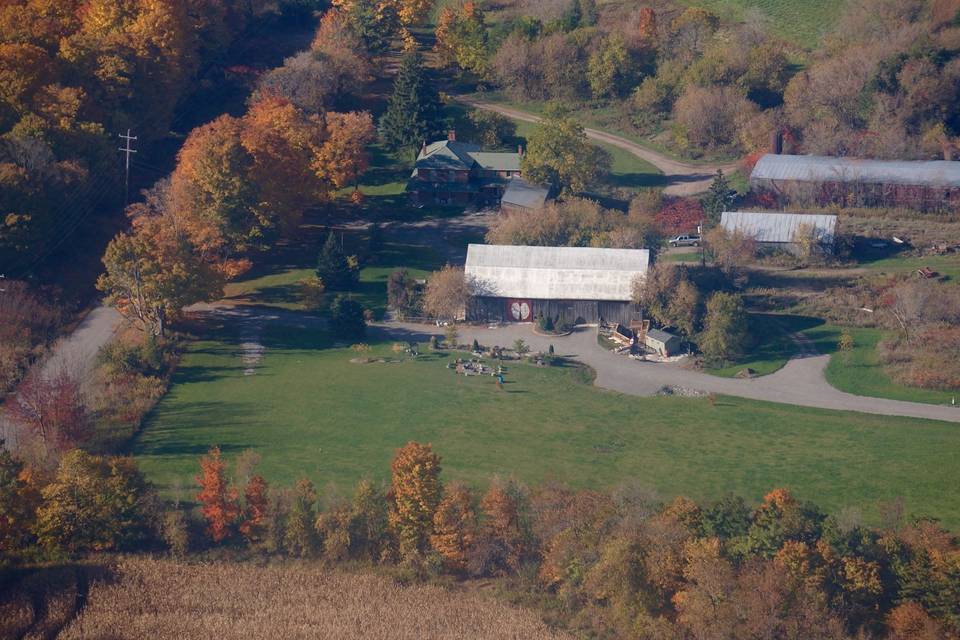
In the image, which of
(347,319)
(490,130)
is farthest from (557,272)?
(490,130)

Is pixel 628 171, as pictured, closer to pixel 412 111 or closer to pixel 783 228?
pixel 412 111

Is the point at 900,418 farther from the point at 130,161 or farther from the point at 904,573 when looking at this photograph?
the point at 130,161

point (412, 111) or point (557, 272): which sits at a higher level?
point (412, 111)

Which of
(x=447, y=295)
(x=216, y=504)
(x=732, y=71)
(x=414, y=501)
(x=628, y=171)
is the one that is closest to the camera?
(x=414, y=501)

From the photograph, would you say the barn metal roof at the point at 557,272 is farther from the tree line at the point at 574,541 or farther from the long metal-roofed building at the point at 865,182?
the tree line at the point at 574,541

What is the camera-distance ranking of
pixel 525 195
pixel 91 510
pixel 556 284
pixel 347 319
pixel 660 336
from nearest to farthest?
pixel 91 510
pixel 660 336
pixel 347 319
pixel 556 284
pixel 525 195

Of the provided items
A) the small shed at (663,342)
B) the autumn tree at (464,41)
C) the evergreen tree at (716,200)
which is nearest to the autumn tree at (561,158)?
the evergreen tree at (716,200)

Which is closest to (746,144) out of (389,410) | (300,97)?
(300,97)
